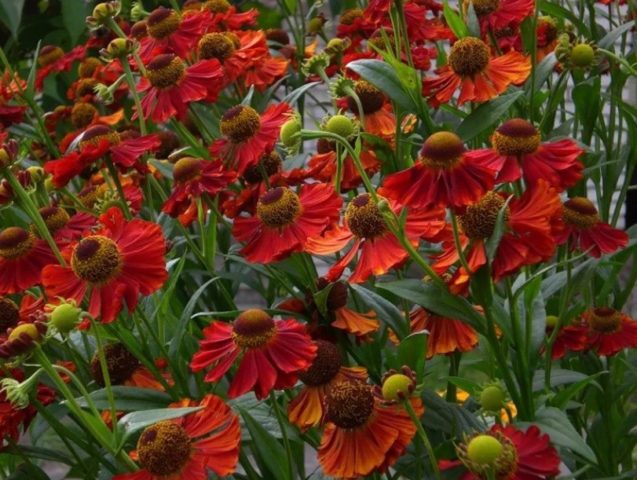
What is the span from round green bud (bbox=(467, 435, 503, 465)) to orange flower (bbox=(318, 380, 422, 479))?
10 cm

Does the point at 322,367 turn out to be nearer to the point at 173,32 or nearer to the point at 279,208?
the point at 279,208

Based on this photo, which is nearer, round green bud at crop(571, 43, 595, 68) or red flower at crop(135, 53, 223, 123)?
round green bud at crop(571, 43, 595, 68)

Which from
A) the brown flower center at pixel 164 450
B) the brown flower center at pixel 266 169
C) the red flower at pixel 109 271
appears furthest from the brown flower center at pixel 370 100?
the brown flower center at pixel 164 450

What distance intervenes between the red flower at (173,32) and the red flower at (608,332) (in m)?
0.50

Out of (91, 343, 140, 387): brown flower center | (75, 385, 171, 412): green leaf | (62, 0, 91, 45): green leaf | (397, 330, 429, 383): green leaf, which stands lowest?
(62, 0, 91, 45): green leaf

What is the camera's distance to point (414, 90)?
96 centimetres

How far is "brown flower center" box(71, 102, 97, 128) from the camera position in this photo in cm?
153

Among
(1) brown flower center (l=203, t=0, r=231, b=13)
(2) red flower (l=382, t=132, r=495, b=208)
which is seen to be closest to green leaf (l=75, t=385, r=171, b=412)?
(2) red flower (l=382, t=132, r=495, b=208)

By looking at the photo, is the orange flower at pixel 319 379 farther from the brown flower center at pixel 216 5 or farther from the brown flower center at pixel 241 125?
the brown flower center at pixel 216 5

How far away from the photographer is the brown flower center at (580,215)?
89cm

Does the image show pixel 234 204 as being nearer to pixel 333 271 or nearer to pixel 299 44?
pixel 333 271

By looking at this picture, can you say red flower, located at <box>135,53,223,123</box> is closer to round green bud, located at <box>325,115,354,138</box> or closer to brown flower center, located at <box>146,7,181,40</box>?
brown flower center, located at <box>146,7,181,40</box>

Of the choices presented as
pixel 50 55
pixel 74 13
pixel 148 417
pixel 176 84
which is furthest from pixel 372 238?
pixel 74 13

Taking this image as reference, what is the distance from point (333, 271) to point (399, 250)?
6 centimetres
